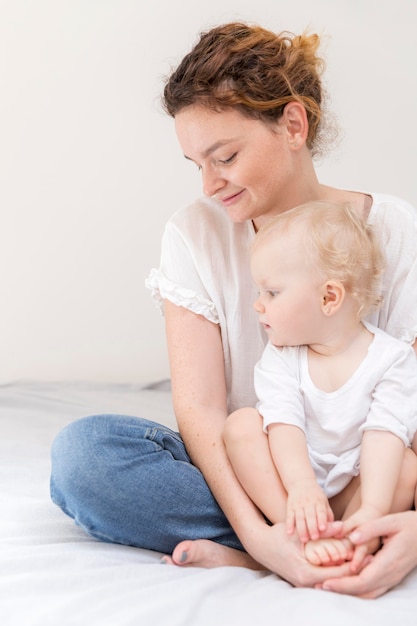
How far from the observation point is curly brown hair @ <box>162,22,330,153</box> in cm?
174

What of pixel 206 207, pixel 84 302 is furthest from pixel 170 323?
pixel 84 302

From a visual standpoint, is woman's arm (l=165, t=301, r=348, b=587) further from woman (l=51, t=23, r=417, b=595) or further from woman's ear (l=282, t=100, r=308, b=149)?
woman's ear (l=282, t=100, r=308, b=149)

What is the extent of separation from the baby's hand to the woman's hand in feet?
0.17

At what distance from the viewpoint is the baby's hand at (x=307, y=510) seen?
1.46 metres

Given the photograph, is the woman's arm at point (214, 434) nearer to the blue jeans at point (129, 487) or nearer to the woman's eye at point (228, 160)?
the blue jeans at point (129, 487)

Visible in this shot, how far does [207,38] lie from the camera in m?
1.82

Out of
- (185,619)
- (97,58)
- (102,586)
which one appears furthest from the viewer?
(97,58)

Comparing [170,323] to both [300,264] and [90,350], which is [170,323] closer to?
[300,264]

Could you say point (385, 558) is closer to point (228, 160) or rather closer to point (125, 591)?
point (125, 591)

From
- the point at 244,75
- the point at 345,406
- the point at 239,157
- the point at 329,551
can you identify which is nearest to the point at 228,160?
the point at 239,157

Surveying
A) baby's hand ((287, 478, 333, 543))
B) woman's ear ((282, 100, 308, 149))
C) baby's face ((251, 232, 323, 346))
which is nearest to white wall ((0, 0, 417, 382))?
woman's ear ((282, 100, 308, 149))

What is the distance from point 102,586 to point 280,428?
0.38 meters

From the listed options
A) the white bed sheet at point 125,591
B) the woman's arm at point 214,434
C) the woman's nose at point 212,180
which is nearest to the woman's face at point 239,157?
the woman's nose at point 212,180

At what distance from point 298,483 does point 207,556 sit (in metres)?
0.22
